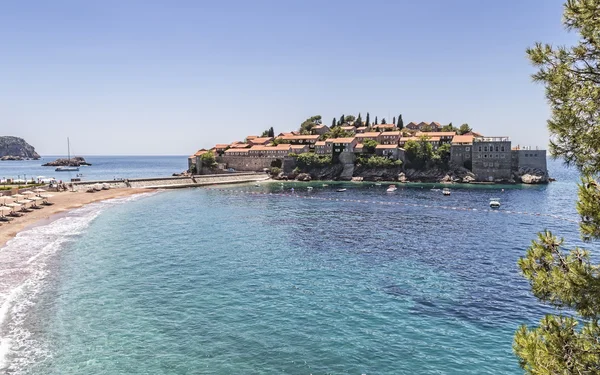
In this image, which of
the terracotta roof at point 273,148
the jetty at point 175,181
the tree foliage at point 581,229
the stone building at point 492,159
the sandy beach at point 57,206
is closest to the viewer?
the tree foliage at point 581,229

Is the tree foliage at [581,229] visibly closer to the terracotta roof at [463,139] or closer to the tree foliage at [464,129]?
the terracotta roof at [463,139]

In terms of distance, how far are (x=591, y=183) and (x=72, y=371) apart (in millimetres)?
22759

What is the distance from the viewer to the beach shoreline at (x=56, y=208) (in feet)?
173

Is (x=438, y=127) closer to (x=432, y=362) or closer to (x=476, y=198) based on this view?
(x=476, y=198)

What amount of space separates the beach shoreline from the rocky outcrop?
397ft

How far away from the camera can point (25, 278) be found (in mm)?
32688

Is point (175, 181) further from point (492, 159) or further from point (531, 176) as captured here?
point (531, 176)

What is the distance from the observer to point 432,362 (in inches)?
780

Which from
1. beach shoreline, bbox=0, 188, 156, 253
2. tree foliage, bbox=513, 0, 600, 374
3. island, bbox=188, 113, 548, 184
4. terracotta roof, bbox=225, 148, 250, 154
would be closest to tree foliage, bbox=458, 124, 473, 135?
island, bbox=188, 113, 548, 184

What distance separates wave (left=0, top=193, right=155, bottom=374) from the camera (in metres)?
20.5

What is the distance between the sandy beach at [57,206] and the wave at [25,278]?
78.6 inches

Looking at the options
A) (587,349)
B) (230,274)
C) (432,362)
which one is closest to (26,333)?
(230,274)

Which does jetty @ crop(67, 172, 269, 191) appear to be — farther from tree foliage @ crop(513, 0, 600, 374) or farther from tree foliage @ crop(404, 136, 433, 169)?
tree foliage @ crop(513, 0, 600, 374)

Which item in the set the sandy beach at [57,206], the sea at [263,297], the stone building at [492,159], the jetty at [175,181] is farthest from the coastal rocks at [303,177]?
the sea at [263,297]
